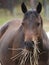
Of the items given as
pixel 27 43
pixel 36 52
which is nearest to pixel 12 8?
pixel 36 52

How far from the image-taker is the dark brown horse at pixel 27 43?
675 cm

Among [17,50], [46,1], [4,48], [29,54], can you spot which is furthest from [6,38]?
[46,1]

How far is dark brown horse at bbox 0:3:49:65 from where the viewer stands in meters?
6.75

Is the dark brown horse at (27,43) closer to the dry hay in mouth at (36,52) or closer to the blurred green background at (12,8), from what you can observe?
the dry hay in mouth at (36,52)

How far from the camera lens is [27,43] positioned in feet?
21.4

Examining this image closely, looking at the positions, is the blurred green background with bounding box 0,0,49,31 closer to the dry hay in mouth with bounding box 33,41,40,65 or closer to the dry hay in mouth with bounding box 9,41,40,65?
the dry hay in mouth with bounding box 9,41,40,65

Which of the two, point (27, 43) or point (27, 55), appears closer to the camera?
point (27, 43)

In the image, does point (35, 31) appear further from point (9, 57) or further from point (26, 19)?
point (9, 57)

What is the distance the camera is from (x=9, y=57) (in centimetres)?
784

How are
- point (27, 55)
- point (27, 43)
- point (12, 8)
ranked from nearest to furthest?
1. point (27, 43)
2. point (27, 55)
3. point (12, 8)

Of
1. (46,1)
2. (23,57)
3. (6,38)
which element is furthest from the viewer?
(46,1)

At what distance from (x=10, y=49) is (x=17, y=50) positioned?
14.7 inches

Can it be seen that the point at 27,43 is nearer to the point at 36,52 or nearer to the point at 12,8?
the point at 36,52

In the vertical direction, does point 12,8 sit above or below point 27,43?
above
